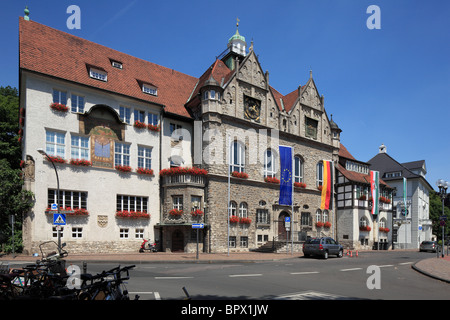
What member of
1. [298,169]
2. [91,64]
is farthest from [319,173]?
[91,64]

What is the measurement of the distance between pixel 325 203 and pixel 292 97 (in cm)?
1193

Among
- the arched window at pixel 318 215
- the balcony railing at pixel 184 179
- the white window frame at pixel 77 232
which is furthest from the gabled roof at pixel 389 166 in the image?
the white window frame at pixel 77 232

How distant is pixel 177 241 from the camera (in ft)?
92.9

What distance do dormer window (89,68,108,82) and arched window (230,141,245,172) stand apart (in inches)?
465

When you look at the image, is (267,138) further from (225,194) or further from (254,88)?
(225,194)

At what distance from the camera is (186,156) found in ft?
102

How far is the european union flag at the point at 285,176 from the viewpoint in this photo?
34562 millimetres

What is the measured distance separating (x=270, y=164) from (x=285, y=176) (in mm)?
1880

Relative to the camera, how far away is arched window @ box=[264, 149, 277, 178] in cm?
3438

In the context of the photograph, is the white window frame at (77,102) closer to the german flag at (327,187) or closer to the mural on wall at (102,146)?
the mural on wall at (102,146)

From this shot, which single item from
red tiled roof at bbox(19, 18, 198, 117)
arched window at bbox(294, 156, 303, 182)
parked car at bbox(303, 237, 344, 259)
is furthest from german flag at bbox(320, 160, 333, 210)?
red tiled roof at bbox(19, 18, 198, 117)

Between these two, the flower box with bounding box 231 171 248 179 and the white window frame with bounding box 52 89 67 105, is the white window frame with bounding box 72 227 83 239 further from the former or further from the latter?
the flower box with bounding box 231 171 248 179

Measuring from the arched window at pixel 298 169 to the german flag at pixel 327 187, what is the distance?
127 inches
